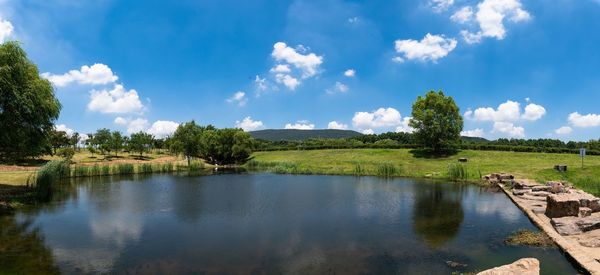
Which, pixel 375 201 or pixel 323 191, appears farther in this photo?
pixel 323 191

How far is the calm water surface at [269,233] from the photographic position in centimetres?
1462

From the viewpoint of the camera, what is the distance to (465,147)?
6762cm

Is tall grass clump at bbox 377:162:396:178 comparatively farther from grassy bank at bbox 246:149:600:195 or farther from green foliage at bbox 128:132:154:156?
green foliage at bbox 128:132:154:156

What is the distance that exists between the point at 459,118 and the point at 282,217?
169 feet

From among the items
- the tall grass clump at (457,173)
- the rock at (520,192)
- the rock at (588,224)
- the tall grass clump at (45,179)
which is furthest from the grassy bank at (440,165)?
the tall grass clump at (45,179)

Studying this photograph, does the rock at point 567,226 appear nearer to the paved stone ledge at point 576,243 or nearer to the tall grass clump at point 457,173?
the paved stone ledge at point 576,243

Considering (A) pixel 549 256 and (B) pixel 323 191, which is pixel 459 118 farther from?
(A) pixel 549 256

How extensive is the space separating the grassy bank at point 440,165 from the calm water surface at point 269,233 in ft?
38.0

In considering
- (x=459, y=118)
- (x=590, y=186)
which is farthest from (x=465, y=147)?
(x=590, y=186)

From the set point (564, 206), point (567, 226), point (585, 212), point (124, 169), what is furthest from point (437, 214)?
point (124, 169)

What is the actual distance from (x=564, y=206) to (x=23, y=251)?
89.1ft

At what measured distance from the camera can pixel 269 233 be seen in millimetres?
19531

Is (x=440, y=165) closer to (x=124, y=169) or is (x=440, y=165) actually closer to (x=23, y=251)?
(x=124, y=169)

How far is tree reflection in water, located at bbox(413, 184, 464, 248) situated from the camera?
18.9 meters
